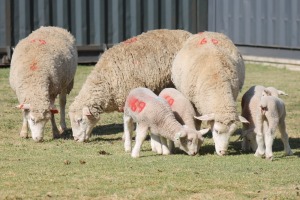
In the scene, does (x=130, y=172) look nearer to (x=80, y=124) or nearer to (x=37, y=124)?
(x=80, y=124)

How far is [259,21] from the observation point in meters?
24.0

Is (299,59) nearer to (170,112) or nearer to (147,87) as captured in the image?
(147,87)

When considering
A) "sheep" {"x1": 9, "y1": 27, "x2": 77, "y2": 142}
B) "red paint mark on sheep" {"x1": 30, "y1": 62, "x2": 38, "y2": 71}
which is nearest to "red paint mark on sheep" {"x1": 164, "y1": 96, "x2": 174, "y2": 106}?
"sheep" {"x1": 9, "y1": 27, "x2": 77, "y2": 142}

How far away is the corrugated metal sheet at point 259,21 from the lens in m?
23.0

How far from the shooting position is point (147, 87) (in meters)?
13.9

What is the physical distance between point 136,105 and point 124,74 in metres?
1.63

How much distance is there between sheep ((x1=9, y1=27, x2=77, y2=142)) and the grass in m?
0.35

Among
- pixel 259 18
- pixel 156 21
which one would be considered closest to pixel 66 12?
pixel 156 21

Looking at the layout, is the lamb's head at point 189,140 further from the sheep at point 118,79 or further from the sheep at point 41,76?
the sheep at point 41,76

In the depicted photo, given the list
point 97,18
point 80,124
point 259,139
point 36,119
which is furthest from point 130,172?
point 97,18

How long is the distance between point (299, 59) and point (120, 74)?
33.6 ft

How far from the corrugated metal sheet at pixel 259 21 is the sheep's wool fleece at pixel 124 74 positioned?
366 inches

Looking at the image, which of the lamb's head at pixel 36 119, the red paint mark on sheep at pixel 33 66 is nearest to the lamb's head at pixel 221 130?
the lamb's head at pixel 36 119

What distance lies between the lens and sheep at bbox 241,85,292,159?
1184cm
